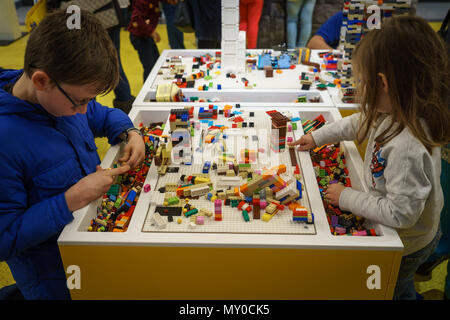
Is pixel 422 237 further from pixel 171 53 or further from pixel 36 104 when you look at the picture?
pixel 171 53

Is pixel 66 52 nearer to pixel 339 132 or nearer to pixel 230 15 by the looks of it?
pixel 339 132

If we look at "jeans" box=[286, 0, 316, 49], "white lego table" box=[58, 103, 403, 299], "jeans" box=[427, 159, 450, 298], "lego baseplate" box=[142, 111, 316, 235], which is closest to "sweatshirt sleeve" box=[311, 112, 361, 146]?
"lego baseplate" box=[142, 111, 316, 235]

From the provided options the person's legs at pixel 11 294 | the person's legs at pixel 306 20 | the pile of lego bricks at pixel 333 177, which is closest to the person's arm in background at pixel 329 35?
the pile of lego bricks at pixel 333 177

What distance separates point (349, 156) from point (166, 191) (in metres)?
0.76

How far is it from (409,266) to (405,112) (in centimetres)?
58

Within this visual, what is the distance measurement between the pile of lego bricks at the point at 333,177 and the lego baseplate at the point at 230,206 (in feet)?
0.31

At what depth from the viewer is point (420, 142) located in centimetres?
109

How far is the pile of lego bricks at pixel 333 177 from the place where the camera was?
4.09 ft

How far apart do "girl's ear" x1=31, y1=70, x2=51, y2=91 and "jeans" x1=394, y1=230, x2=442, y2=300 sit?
130cm

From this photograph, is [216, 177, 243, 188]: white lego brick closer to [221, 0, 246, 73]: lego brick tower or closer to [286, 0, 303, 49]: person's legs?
[221, 0, 246, 73]: lego brick tower

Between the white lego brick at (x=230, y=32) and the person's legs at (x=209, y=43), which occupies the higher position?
the white lego brick at (x=230, y=32)

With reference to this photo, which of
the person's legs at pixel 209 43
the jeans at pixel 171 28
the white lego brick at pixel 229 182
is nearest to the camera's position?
the white lego brick at pixel 229 182

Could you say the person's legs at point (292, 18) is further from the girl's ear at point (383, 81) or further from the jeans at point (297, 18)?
the girl's ear at point (383, 81)

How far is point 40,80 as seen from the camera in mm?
1056
